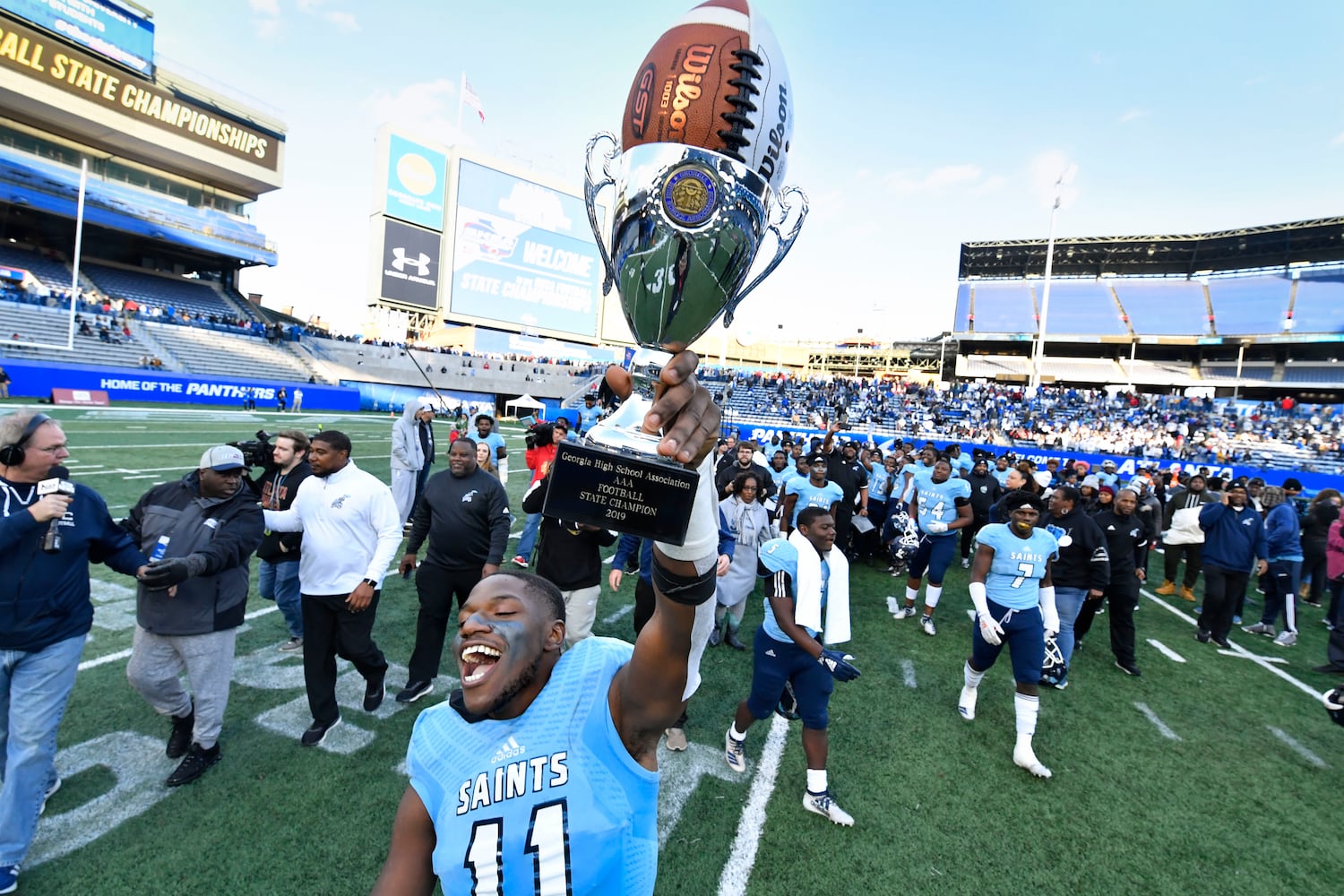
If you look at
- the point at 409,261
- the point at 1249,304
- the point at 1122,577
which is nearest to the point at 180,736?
the point at 1122,577

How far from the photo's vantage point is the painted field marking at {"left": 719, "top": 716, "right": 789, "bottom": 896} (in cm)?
312

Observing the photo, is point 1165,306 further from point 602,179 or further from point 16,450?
point 16,450

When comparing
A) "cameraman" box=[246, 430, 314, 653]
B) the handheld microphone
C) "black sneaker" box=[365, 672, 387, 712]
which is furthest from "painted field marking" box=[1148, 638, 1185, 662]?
the handheld microphone

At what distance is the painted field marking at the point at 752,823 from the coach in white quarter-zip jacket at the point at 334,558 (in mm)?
2715

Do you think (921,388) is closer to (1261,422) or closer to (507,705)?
(1261,422)

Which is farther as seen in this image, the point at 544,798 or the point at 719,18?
the point at 719,18

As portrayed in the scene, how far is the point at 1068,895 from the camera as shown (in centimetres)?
319

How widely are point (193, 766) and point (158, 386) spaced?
27642mm

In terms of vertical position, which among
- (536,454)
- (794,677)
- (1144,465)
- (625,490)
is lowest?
(794,677)

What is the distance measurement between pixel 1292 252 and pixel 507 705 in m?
59.6

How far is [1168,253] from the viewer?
45.2m

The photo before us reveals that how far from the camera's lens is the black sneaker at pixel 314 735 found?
156 inches

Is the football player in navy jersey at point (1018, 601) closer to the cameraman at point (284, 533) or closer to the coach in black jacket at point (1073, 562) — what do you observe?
the coach in black jacket at point (1073, 562)

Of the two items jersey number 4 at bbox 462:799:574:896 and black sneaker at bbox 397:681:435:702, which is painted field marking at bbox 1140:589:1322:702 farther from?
black sneaker at bbox 397:681:435:702
